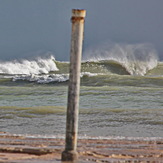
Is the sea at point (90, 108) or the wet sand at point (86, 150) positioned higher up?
the sea at point (90, 108)

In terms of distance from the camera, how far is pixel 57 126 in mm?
10492

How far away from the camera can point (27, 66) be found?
32000mm

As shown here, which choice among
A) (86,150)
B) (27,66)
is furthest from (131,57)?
(86,150)

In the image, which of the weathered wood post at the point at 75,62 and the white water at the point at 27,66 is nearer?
the weathered wood post at the point at 75,62

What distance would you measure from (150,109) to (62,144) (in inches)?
251

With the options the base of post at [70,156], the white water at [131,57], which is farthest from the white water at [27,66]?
the base of post at [70,156]

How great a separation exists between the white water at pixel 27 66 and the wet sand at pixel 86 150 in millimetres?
22922

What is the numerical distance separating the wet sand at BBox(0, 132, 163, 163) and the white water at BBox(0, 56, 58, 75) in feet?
75.2

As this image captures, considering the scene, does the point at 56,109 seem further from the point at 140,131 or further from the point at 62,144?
the point at 62,144

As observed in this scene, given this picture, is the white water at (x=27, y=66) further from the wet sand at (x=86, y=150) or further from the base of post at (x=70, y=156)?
the base of post at (x=70, y=156)

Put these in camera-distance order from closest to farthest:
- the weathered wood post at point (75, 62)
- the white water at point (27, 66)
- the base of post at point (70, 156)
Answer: the weathered wood post at point (75, 62) < the base of post at point (70, 156) < the white water at point (27, 66)

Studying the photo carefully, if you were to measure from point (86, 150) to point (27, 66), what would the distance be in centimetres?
2548

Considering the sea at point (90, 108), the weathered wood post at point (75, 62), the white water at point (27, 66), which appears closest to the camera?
the weathered wood post at point (75, 62)

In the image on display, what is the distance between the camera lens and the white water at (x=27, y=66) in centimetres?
3115
